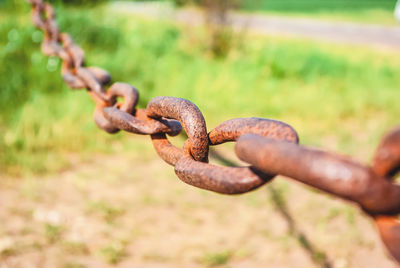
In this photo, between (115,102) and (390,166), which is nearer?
(390,166)

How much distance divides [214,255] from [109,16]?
5.23 metres

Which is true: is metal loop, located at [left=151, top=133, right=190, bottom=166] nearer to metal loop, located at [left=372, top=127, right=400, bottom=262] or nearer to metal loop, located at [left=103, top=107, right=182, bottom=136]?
metal loop, located at [left=103, top=107, right=182, bottom=136]

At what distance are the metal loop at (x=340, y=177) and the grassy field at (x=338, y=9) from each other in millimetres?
18621

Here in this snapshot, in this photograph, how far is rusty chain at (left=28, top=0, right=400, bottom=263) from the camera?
44 cm

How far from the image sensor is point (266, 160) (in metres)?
0.51

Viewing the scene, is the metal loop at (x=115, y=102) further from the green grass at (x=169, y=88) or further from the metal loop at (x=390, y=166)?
the green grass at (x=169, y=88)

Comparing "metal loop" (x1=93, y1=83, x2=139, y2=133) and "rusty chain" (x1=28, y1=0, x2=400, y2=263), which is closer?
"rusty chain" (x1=28, y1=0, x2=400, y2=263)

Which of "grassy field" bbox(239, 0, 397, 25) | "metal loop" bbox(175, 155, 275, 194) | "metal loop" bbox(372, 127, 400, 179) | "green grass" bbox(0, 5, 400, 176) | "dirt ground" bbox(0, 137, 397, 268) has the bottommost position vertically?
"dirt ground" bbox(0, 137, 397, 268)

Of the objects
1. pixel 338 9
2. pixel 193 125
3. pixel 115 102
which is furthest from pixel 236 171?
pixel 338 9

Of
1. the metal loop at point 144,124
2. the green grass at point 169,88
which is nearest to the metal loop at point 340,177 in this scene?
the metal loop at point 144,124


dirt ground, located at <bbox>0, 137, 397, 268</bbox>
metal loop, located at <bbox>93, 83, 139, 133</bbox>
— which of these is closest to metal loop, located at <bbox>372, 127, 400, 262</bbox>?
metal loop, located at <bbox>93, 83, 139, 133</bbox>

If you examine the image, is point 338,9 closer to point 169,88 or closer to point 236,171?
point 169,88

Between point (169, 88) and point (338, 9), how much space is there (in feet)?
71.8

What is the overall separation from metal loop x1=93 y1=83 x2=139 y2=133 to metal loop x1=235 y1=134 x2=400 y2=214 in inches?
21.9
